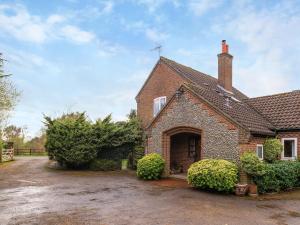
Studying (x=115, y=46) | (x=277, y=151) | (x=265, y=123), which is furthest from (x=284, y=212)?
(x=115, y=46)

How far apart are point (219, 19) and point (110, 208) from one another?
10.7m

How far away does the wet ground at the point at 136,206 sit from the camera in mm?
9281

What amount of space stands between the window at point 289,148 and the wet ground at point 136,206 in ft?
11.6

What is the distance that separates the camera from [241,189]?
44.3 feet

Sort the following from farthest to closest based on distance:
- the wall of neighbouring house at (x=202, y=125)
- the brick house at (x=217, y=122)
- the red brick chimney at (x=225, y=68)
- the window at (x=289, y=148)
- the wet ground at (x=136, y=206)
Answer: the red brick chimney at (x=225, y=68)
the window at (x=289, y=148)
the brick house at (x=217, y=122)
the wall of neighbouring house at (x=202, y=125)
the wet ground at (x=136, y=206)

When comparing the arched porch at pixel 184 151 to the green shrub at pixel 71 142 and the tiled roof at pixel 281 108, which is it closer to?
the tiled roof at pixel 281 108

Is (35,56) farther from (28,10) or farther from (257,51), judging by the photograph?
(257,51)

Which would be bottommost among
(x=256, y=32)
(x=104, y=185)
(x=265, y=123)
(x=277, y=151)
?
(x=104, y=185)

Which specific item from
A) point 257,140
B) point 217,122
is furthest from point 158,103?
point 257,140

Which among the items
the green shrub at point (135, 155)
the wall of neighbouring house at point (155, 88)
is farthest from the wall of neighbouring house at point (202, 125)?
the wall of neighbouring house at point (155, 88)

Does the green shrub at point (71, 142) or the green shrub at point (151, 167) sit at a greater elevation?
the green shrub at point (71, 142)

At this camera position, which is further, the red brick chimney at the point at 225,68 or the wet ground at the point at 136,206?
the red brick chimney at the point at 225,68

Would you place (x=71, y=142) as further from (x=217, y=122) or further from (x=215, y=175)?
(x=215, y=175)

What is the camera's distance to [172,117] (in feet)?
59.4
